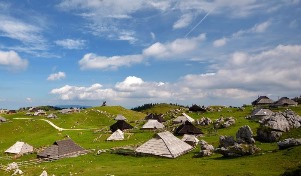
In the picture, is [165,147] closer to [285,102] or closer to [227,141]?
[227,141]

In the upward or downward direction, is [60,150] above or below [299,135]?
below

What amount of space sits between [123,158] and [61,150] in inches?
624

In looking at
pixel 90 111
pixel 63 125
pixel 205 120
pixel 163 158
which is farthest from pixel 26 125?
A: pixel 163 158

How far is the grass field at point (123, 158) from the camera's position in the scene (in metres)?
35.2

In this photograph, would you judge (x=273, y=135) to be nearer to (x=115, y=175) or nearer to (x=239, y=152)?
(x=239, y=152)

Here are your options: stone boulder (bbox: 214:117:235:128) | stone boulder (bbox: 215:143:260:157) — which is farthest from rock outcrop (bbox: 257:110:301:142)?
stone boulder (bbox: 214:117:235:128)

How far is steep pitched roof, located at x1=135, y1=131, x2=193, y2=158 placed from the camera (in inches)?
2090

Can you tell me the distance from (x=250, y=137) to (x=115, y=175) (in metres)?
27.2

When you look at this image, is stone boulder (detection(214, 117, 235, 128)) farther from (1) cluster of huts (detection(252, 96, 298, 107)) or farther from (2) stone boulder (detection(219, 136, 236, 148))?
(1) cluster of huts (detection(252, 96, 298, 107))

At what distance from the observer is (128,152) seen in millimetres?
58094

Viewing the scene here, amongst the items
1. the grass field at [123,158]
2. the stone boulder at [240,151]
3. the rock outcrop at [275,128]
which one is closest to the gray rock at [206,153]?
the grass field at [123,158]

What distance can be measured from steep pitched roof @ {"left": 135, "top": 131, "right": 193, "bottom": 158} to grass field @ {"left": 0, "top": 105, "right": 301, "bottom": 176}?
1398 millimetres

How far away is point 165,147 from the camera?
53.9 metres

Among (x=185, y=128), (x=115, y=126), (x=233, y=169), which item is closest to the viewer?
(x=233, y=169)
